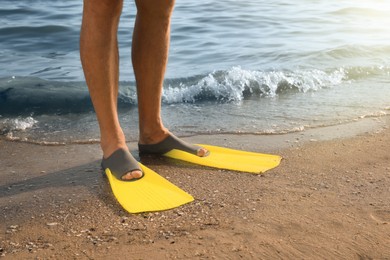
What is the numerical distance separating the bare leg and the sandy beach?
161 millimetres

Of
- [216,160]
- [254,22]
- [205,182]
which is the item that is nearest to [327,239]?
[205,182]

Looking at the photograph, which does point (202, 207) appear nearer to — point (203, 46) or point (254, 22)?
point (203, 46)

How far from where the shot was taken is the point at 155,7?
8.90 ft

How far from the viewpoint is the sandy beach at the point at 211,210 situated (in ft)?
6.45

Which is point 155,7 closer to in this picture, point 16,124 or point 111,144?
point 111,144

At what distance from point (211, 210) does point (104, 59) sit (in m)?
0.81

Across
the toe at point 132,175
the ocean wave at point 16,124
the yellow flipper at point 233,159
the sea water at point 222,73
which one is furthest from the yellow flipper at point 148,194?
the ocean wave at point 16,124

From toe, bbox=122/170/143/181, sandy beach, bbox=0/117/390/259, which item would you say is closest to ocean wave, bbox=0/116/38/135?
sandy beach, bbox=0/117/390/259

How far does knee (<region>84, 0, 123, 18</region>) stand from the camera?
2486 mm

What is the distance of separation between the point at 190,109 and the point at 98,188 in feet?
5.28

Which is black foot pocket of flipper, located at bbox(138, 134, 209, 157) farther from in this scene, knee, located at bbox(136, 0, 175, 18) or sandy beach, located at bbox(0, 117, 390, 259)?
knee, located at bbox(136, 0, 175, 18)

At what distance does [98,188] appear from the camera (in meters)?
2.57

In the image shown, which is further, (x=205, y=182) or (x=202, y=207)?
(x=205, y=182)

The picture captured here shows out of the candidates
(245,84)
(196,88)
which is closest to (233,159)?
(196,88)
